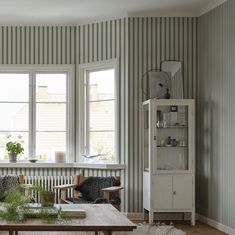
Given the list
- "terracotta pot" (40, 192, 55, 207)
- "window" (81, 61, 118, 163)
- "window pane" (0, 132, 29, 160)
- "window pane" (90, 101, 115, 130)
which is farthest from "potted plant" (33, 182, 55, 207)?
"window pane" (0, 132, 29, 160)

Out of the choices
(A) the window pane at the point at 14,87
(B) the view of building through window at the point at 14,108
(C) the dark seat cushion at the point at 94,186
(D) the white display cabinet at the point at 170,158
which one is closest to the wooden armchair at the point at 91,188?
(C) the dark seat cushion at the point at 94,186

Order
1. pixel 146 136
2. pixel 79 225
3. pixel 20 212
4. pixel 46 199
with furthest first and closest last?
pixel 146 136 < pixel 46 199 < pixel 20 212 < pixel 79 225

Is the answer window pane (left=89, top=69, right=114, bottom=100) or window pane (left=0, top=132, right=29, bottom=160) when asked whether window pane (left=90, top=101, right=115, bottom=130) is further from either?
window pane (left=0, top=132, right=29, bottom=160)

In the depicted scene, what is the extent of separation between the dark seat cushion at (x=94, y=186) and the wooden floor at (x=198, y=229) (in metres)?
1.12

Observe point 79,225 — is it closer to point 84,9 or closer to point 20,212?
point 20,212

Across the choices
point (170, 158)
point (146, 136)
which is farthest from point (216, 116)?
point (146, 136)

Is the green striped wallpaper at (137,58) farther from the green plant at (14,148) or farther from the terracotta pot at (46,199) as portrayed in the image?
the terracotta pot at (46,199)

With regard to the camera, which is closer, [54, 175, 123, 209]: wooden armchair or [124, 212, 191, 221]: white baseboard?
[54, 175, 123, 209]: wooden armchair

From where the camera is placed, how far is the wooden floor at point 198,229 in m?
7.14

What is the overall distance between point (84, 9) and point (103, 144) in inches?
84.7

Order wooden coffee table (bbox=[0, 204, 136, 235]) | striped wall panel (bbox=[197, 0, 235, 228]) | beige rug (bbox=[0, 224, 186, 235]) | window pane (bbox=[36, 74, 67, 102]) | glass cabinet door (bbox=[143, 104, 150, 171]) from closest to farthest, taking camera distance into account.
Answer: wooden coffee table (bbox=[0, 204, 136, 235]), beige rug (bbox=[0, 224, 186, 235]), striped wall panel (bbox=[197, 0, 235, 228]), glass cabinet door (bbox=[143, 104, 150, 171]), window pane (bbox=[36, 74, 67, 102])

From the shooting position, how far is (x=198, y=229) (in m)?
7.46

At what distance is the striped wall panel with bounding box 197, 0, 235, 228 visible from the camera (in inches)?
280

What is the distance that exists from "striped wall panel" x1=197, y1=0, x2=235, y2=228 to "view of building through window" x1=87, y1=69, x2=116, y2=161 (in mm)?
1405
